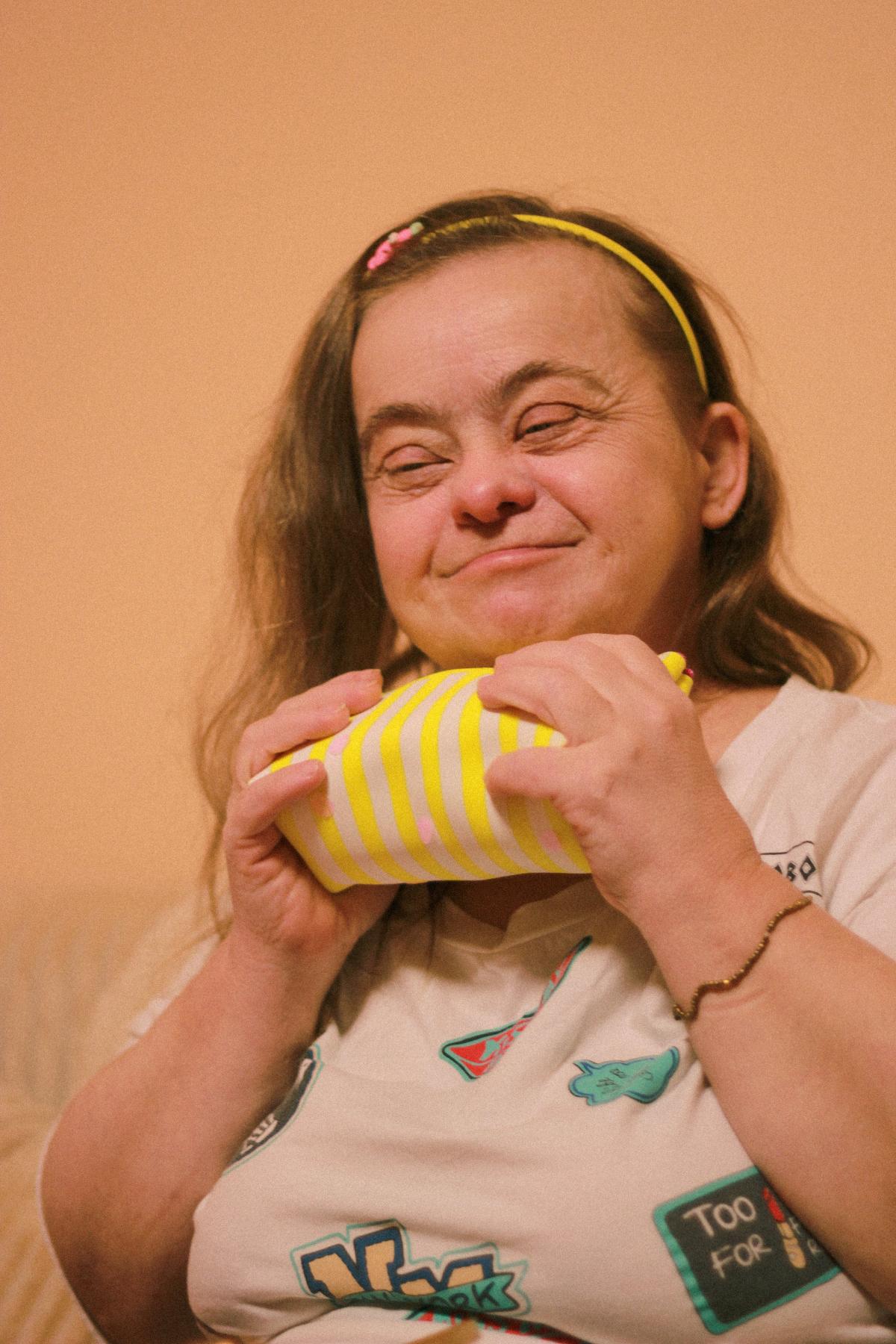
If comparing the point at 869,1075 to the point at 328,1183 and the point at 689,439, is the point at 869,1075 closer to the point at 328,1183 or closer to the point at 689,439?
the point at 328,1183

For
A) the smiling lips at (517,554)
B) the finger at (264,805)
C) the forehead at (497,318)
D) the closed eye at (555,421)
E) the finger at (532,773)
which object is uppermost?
the forehead at (497,318)

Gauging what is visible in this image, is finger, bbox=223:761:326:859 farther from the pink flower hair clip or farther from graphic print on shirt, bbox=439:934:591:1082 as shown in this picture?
the pink flower hair clip

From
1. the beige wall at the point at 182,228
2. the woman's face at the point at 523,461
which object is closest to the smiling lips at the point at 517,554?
the woman's face at the point at 523,461

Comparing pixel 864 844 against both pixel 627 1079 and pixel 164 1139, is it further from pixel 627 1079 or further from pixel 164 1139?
pixel 164 1139

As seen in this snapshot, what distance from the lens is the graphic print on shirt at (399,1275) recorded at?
0.63 meters

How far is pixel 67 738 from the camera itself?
60.9 inches

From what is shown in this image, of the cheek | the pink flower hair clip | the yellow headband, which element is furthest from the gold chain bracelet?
the pink flower hair clip

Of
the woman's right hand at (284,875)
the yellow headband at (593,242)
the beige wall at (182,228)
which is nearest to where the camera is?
the woman's right hand at (284,875)

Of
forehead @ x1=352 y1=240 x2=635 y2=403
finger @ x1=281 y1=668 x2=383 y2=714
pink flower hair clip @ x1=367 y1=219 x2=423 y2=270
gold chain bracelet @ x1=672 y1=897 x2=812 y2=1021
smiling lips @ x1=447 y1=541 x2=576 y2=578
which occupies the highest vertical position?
pink flower hair clip @ x1=367 y1=219 x2=423 y2=270

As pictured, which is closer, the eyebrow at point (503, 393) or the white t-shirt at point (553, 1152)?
the white t-shirt at point (553, 1152)

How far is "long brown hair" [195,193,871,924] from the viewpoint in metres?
0.92

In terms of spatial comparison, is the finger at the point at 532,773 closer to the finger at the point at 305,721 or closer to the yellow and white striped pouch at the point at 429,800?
the yellow and white striped pouch at the point at 429,800

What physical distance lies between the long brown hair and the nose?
0.18m

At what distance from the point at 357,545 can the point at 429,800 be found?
0.41 m
